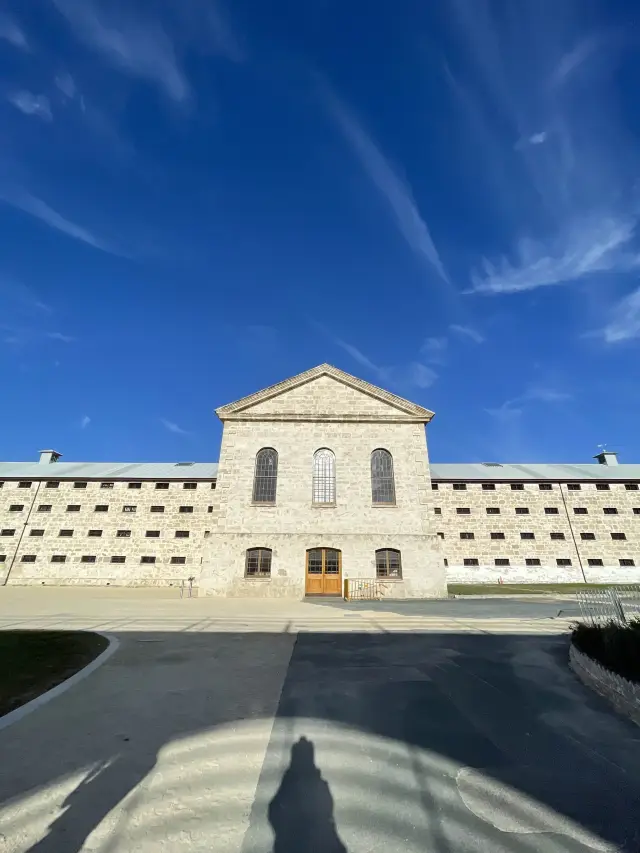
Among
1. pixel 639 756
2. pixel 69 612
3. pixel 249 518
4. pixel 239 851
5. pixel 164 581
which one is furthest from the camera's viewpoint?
pixel 164 581

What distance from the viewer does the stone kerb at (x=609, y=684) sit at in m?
4.99

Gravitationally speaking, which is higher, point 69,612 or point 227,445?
point 227,445

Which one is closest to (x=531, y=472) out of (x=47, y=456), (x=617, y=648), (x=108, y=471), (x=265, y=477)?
(x=265, y=477)

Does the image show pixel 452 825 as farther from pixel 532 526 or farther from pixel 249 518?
pixel 532 526

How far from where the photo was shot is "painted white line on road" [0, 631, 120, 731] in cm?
459

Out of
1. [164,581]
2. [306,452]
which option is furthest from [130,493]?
[306,452]

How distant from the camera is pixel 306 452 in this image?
22.5 metres

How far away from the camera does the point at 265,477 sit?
2217 centimetres

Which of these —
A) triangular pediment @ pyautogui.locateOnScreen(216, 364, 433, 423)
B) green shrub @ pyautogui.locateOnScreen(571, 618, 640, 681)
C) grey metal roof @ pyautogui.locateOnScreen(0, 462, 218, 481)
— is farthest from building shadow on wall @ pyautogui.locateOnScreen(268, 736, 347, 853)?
grey metal roof @ pyautogui.locateOnScreen(0, 462, 218, 481)

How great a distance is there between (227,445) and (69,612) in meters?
10.7

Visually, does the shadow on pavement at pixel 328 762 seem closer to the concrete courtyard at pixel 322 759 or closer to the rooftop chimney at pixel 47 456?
the concrete courtyard at pixel 322 759

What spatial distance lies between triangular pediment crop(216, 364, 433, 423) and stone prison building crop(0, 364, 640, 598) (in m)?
0.07

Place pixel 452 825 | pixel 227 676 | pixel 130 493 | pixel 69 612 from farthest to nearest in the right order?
pixel 130 493, pixel 69 612, pixel 227 676, pixel 452 825

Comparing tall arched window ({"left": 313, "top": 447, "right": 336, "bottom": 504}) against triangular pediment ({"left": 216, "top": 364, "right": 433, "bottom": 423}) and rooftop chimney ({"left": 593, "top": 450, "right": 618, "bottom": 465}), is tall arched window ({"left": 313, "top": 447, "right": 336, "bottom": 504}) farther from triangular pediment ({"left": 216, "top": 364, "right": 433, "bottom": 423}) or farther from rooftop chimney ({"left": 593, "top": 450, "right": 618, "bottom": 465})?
rooftop chimney ({"left": 593, "top": 450, "right": 618, "bottom": 465})
